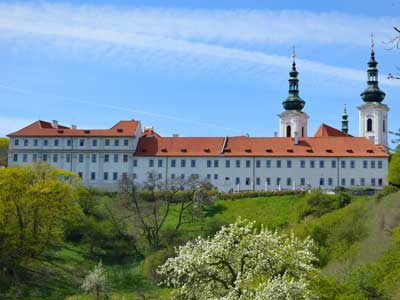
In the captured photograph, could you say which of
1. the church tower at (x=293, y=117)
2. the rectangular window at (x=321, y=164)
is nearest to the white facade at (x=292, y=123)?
the church tower at (x=293, y=117)

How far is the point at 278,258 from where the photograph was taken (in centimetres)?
1989

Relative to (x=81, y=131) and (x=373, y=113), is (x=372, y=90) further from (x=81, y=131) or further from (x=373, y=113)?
(x=81, y=131)

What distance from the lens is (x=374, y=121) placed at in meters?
85.4

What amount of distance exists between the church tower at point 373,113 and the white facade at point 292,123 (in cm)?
728

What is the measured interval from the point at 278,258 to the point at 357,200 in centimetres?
4235

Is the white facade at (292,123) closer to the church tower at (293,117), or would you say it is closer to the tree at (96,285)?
the church tower at (293,117)

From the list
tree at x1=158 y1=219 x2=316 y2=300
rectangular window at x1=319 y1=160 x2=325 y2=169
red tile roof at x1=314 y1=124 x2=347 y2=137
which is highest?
red tile roof at x1=314 y1=124 x2=347 y2=137

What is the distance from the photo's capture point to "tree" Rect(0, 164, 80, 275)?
44.6 m

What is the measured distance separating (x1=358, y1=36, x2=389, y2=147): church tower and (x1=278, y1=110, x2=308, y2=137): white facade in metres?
7.28

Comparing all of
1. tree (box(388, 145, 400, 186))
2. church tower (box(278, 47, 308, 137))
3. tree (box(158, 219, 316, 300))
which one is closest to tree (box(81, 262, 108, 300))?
tree (box(158, 219, 316, 300))

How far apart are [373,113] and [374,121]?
102 centimetres

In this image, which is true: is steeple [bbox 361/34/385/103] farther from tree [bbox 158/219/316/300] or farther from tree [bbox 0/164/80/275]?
tree [bbox 158/219/316/300]

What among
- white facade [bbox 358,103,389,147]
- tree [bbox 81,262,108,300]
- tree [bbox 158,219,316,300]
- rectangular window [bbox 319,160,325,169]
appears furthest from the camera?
white facade [bbox 358,103,389,147]

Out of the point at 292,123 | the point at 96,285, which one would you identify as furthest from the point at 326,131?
the point at 96,285
